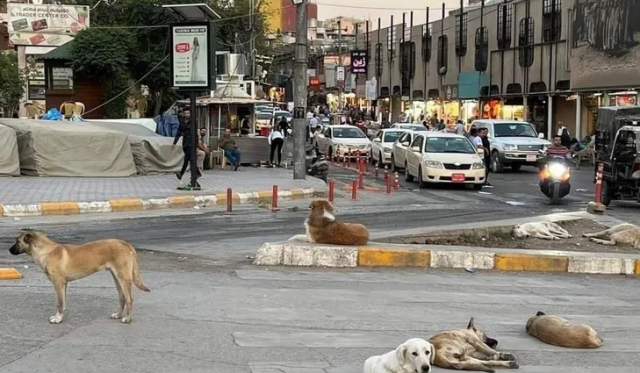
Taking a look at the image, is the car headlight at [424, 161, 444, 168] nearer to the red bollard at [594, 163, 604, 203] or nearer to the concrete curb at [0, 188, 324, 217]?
the concrete curb at [0, 188, 324, 217]

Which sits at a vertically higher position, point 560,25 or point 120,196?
point 560,25

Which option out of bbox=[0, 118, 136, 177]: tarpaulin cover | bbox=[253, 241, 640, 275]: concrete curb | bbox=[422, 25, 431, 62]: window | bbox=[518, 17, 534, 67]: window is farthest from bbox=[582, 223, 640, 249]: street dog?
bbox=[422, 25, 431, 62]: window

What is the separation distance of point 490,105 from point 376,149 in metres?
21.2

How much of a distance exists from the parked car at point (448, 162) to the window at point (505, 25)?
27688mm

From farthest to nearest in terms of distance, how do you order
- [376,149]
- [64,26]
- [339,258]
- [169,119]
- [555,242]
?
[64,26] → [376,149] → [169,119] → [555,242] → [339,258]

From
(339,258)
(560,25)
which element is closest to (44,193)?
(339,258)

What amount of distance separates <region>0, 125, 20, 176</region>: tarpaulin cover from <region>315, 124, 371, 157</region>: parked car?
16.1 metres

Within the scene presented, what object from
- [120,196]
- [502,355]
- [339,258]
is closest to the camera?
[502,355]

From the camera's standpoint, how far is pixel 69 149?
2202cm

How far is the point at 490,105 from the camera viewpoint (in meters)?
52.3

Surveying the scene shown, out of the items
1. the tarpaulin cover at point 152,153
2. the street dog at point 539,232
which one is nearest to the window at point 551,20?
the tarpaulin cover at point 152,153

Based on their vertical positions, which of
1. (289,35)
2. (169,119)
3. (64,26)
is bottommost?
(169,119)

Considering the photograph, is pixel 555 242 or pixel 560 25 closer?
pixel 555 242

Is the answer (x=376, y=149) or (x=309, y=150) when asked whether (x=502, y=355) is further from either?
(x=376, y=149)
